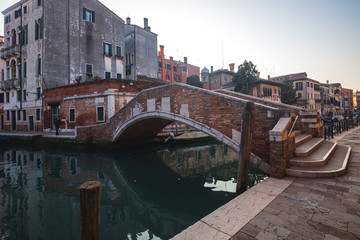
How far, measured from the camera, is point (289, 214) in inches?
94.7

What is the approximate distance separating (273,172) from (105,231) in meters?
3.52

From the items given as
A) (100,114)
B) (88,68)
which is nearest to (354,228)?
(100,114)

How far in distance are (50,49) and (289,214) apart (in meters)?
20.0

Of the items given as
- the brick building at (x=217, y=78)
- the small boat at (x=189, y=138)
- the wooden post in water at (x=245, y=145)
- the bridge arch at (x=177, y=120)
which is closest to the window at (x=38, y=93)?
the bridge arch at (x=177, y=120)

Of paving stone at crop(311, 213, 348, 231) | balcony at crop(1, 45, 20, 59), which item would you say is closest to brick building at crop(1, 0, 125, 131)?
balcony at crop(1, 45, 20, 59)

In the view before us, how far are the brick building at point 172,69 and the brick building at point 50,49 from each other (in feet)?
35.8

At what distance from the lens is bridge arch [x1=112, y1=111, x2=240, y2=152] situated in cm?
519

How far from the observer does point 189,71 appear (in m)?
36.2

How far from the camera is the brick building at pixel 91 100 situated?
41.8 feet

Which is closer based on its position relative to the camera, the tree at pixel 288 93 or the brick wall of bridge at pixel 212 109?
the brick wall of bridge at pixel 212 109

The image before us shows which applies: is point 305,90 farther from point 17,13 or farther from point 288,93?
point 17,13

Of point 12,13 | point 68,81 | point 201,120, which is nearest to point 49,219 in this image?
point 201,120

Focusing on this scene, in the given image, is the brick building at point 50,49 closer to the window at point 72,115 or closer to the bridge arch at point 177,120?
the window at point 72,115

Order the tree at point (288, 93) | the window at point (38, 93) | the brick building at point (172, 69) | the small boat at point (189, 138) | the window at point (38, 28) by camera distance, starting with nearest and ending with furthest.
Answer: the small boat at point (189, 138)
the window at point (38, 28)
the window at point (38, 93)
the tree at point (288, 93)
the brick building at point (172, 69)
